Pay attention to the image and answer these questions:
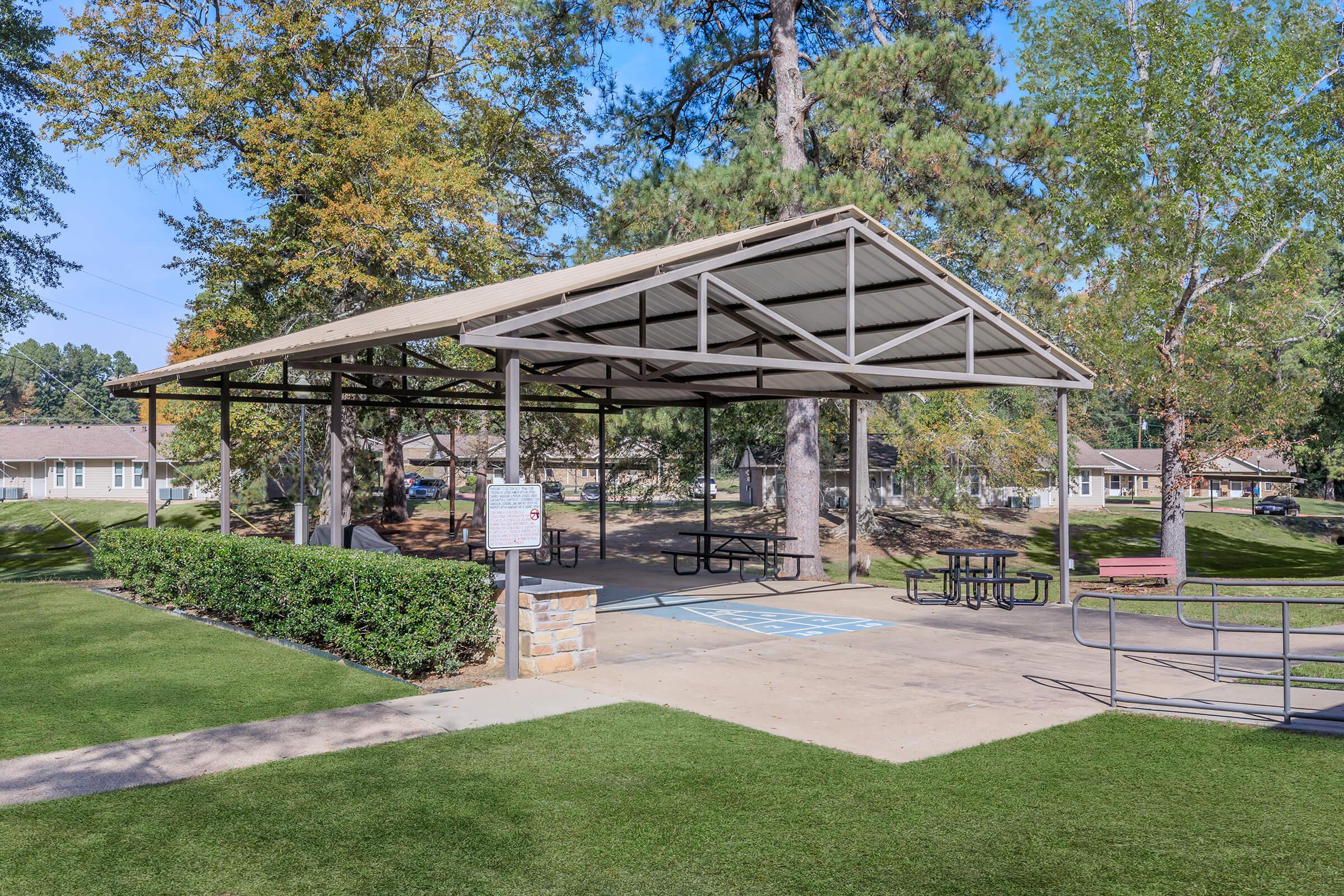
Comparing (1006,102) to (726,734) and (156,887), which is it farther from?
(156,887)

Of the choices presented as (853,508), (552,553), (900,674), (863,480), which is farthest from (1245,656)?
(863,480)

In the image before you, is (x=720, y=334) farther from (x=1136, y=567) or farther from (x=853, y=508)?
Answer: (x=1136, y=567)

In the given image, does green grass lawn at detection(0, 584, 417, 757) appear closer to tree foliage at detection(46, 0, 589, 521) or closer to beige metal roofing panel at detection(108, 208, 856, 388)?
beige metal roofing panel at detection(108, 208, 856, 388)

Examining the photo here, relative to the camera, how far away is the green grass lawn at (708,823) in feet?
14.7

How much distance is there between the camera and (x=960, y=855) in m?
4.75

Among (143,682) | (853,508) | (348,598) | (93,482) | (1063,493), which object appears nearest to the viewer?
Answer: (143,682)

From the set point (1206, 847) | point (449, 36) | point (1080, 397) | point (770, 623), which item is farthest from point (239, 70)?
point (1080, 397)

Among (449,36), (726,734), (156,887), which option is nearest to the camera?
(156,887)

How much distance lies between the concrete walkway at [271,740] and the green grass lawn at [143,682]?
0.94ft

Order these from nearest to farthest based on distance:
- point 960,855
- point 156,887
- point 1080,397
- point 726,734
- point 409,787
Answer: point 156,887, point 960,855, point 409,787, point 726,734, point 1080,397

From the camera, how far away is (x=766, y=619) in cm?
1292

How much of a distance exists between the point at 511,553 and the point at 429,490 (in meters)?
50.3

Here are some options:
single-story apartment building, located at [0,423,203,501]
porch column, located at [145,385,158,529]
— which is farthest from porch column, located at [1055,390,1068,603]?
single-story apartment building, located at [0,423,203,501]

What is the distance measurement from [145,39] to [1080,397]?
31.1 m
